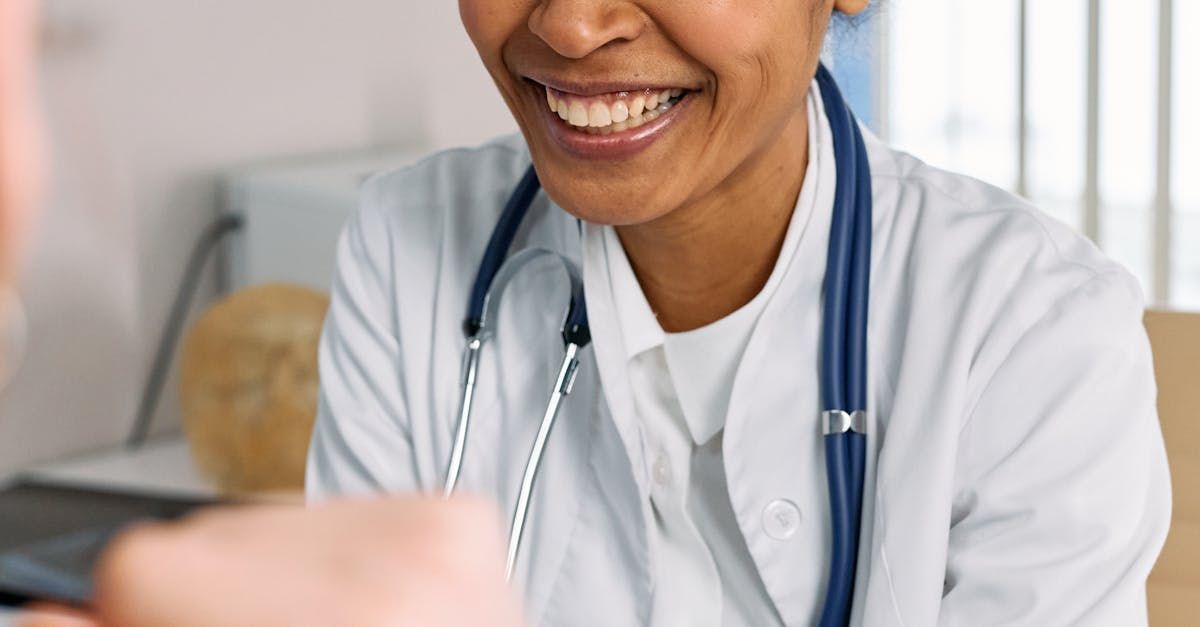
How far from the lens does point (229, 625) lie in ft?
0.51

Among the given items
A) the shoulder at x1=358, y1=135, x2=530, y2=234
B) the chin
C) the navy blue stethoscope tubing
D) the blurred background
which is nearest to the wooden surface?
the navy blue stethoscope tubing

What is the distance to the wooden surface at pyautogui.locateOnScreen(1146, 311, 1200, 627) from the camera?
96 cm

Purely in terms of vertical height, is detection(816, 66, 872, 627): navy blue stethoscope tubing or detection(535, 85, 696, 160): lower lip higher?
detection(535, 85, 696, 160): lower lip

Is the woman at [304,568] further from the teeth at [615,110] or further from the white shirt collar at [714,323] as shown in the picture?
the white shirt collar at [714,323]

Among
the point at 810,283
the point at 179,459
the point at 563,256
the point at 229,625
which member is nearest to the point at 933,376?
the point at 810,283

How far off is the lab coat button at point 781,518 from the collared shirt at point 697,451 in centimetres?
4

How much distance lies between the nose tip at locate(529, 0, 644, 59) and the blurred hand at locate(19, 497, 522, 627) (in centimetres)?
65

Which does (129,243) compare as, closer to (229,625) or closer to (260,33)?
(229,625)

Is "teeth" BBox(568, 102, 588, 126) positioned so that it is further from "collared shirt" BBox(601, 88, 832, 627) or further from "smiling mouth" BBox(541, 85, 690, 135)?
"collared shirt" BBox(601, 88, 832, 627)

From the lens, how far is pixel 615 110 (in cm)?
84

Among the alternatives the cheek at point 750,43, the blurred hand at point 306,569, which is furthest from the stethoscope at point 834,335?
the blurred hand at point 306,569

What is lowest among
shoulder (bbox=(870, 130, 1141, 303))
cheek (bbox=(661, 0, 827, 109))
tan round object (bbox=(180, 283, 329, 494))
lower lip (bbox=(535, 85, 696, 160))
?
tan round object (bbox=(180, 283, 329, 494))

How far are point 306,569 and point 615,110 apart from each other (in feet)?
2.29

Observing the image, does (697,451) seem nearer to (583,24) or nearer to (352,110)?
(583,24)
